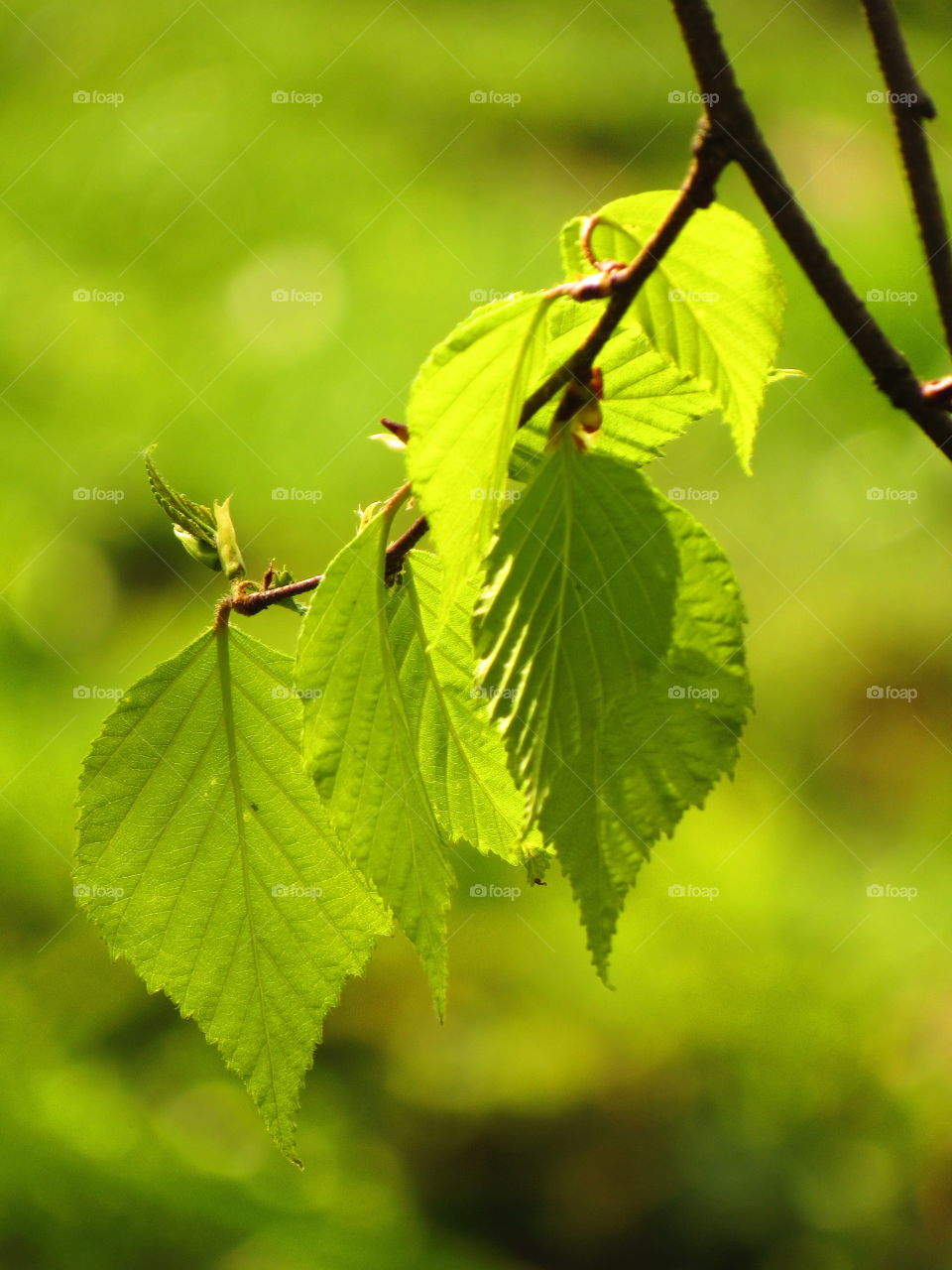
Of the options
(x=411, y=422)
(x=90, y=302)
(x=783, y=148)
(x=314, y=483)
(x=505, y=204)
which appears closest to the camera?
(x=411, y=422)

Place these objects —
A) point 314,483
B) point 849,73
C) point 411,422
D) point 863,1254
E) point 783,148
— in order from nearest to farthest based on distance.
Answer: point 411,422 → point 863,1254 → point 314,483 → point 783,148 → point 849,73

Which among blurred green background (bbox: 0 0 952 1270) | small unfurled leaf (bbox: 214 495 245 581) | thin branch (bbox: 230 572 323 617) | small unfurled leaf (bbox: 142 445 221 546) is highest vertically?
small unfurled leaf (bbox: 142 445 221 546)

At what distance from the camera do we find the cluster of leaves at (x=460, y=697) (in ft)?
1.69

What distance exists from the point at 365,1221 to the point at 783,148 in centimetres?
461

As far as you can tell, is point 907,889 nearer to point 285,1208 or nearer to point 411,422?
point 285,1208

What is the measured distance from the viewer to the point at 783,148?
509 centimetres

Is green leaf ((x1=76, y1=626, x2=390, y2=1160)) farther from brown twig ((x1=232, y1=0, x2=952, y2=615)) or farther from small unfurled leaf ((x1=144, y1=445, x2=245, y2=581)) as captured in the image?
brown twig ((x1=232, y1=0, x2=952, y2=615))

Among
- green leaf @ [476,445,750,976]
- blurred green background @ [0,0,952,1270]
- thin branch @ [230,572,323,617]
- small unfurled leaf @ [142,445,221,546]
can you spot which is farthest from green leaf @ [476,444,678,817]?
blurred green background @ [0,0,952,1270]

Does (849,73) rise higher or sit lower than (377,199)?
lower

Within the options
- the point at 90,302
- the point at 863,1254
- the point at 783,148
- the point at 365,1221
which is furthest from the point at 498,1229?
the point at 783,148

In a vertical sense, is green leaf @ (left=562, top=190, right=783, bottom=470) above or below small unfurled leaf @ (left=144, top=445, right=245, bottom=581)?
below

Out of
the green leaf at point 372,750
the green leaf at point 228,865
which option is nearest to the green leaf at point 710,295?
the green leaf at point 372,750

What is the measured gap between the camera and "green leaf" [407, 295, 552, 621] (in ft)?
1.60

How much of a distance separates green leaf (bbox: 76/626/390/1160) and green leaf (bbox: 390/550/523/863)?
7 centimetres
